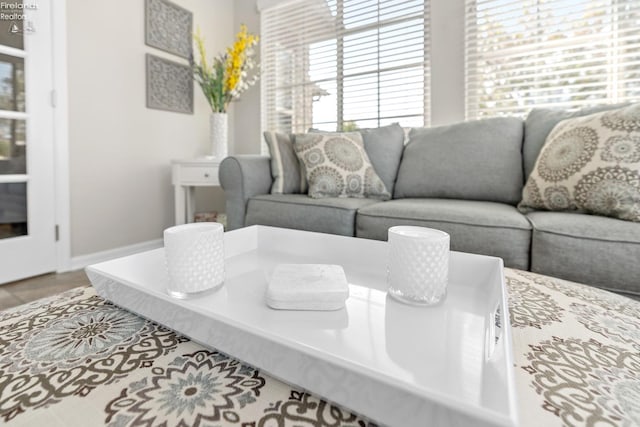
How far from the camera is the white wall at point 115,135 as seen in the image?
6.59 ft

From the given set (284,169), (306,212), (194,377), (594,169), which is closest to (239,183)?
(284,169)

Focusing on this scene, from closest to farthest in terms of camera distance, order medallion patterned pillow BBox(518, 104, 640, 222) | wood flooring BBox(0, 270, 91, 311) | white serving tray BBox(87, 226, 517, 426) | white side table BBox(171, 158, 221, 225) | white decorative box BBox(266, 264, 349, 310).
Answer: white serving tray BBox(87, 226, 517, 426) → white decorative box BBox(266, 264, 349, 310) → medallion patterned pillow BBox(518, 104, 640, 222) → wood flooring BBox(0, 270, 91, 311) → white side table BBox(171, 158, 221, 225)

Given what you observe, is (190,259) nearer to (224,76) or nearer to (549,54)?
(224,76)

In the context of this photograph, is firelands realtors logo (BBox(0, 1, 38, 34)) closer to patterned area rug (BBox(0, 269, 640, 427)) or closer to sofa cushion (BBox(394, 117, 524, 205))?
patterned area rug (BBox(0, 269, 640, 427))

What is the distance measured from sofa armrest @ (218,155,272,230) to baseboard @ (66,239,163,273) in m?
0.91

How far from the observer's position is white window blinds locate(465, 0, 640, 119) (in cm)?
188

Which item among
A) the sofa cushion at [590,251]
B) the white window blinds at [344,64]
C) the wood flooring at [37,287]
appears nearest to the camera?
the sofa cushion at [590,251]

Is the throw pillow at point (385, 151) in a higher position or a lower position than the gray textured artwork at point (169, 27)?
lower

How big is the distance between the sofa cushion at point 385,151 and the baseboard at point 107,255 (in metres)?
1.77

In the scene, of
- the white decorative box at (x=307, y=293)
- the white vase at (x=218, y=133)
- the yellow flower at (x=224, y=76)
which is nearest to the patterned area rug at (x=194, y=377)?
the white decorative box at (x=307, y=293)

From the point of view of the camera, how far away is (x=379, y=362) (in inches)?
16.4

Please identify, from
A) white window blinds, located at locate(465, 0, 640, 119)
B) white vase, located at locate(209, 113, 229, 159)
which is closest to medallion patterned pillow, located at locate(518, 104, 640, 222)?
white window blinds, located at locate(465, 0, 640, 119)

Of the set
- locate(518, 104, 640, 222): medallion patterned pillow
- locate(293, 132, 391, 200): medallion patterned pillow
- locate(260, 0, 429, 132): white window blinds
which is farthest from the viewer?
locate(260, 0, 429, 132): white window blinds

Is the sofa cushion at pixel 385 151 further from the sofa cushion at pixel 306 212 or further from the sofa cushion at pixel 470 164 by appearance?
the sofa cushion at pixel 306 212
